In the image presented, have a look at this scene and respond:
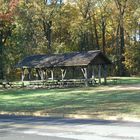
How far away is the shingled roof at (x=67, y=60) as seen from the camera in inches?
1951

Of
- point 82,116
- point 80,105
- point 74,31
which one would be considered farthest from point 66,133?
point 74,31

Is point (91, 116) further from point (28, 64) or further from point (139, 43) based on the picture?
point (139, 43)

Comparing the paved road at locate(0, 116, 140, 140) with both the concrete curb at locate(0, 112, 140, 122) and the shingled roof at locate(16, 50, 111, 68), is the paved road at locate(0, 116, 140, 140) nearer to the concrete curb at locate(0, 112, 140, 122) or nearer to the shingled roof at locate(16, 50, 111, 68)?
the concrete curb at locate(0, 112, 140, 122)

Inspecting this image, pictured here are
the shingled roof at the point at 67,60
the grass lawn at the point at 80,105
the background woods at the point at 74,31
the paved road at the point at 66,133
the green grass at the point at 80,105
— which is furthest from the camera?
the background woods at the point at 74,31

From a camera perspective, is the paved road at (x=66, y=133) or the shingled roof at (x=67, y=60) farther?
the shingled roof at (x=67, y=60)

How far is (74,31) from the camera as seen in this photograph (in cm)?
8094

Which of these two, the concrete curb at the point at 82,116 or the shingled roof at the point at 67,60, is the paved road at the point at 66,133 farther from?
the shingled roof at the point at 67,60

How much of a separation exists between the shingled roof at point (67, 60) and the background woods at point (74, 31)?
1469 cm

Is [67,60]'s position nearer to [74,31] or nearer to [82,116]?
[74,31]

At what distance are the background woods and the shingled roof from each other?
1469 centimetres

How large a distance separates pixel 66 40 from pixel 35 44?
11723 mm

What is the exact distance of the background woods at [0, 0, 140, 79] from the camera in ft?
241

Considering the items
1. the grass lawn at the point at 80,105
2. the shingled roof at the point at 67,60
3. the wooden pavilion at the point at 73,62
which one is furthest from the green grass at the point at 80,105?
the shingled roof at the point at 67,60

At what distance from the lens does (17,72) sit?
79.6 meters
